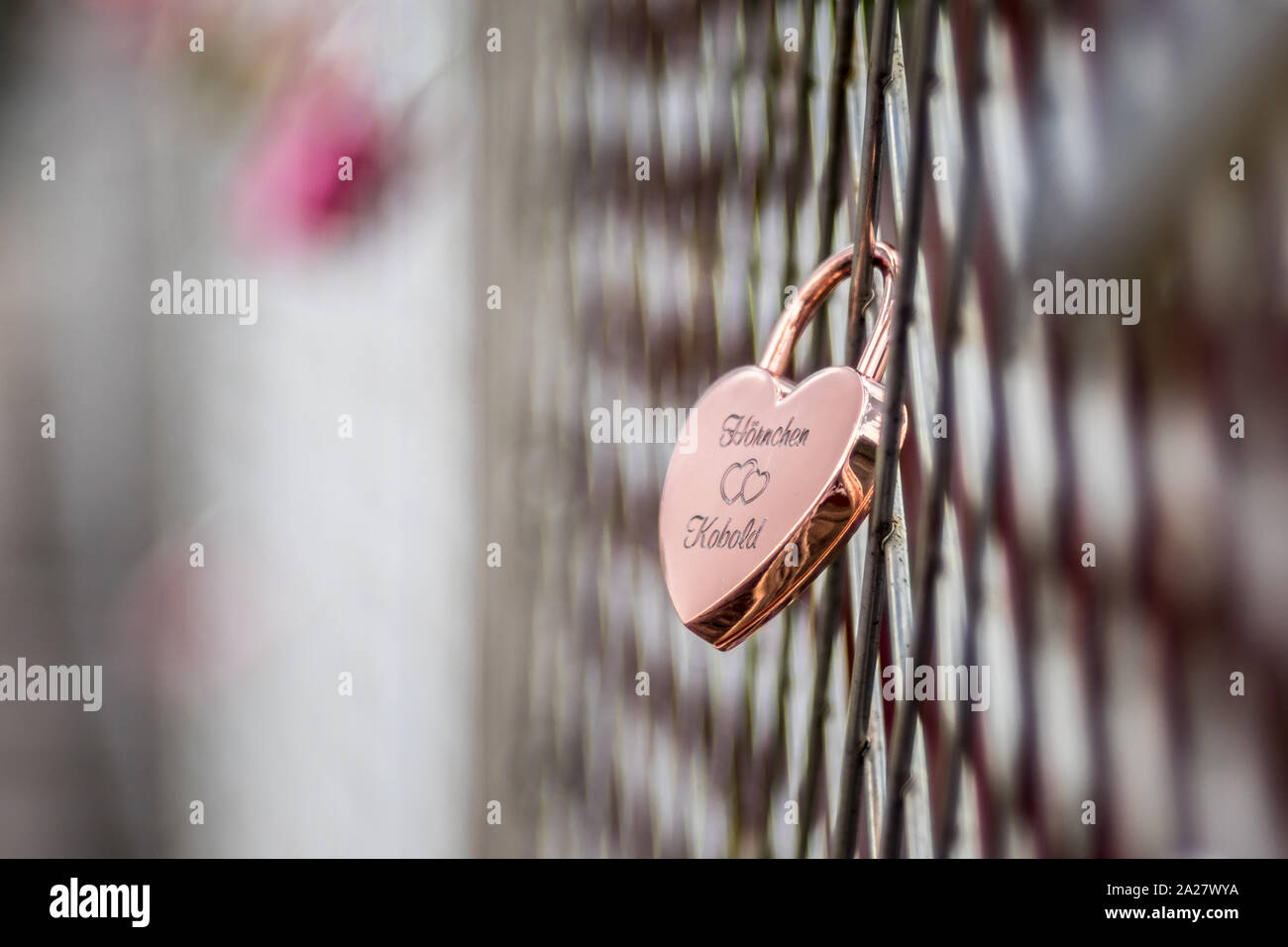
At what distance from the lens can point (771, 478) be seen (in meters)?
0.25

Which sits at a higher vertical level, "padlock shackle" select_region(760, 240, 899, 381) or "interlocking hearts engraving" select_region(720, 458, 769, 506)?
"padlock shackle" select_region(760, 240, 899, 381)

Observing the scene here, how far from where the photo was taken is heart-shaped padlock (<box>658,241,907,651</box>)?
24cm

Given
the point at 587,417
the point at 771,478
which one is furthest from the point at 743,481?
the point at 587,417

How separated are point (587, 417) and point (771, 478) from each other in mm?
810

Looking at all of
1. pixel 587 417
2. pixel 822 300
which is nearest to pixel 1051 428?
Answer: pixel 822 300

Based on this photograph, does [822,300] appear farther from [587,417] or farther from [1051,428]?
[587,417]

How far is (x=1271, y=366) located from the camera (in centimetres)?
26

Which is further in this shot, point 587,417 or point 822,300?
point 587,417

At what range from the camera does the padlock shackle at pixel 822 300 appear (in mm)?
241

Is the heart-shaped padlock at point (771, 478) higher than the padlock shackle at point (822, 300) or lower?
lower

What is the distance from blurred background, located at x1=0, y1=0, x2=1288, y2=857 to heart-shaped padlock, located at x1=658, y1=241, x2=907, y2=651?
2 centimetres

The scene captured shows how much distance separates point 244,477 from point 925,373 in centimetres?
176
